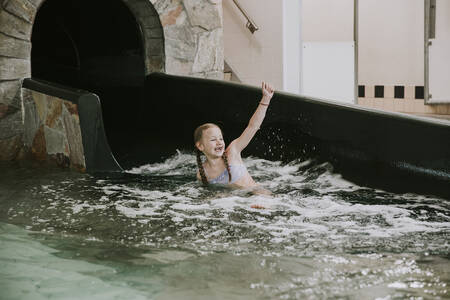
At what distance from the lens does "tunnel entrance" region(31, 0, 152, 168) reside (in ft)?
21.2

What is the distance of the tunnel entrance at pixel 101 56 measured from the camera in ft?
21.2

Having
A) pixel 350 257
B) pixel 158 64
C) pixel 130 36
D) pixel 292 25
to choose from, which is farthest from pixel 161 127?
pixel 350 257

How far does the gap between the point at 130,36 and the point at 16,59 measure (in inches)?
64.7

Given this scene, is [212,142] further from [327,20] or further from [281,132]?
[327,20]

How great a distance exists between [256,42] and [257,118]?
362 cm

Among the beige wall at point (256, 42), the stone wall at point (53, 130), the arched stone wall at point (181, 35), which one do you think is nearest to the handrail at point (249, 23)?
the beige wall at point (256, 42)

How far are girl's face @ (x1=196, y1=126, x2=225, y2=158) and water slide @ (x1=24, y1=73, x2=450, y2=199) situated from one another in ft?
2.23

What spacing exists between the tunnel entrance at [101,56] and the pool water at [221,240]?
152cm

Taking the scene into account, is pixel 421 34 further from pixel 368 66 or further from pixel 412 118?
pixel 412 118

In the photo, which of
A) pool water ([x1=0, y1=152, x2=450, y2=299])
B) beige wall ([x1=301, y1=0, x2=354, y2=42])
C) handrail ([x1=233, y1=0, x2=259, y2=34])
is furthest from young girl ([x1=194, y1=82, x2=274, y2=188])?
beige wall ([x1=301, y1=0, x2=354, y2=42])

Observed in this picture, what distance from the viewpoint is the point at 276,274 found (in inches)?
93.7

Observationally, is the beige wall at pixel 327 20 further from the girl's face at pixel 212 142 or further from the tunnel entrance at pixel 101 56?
the girl's face at pixel 212 142

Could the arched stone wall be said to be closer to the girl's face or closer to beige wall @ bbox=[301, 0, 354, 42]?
beige wall @ bbox=[301, 0, 354, 42]

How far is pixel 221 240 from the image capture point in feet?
9.41
